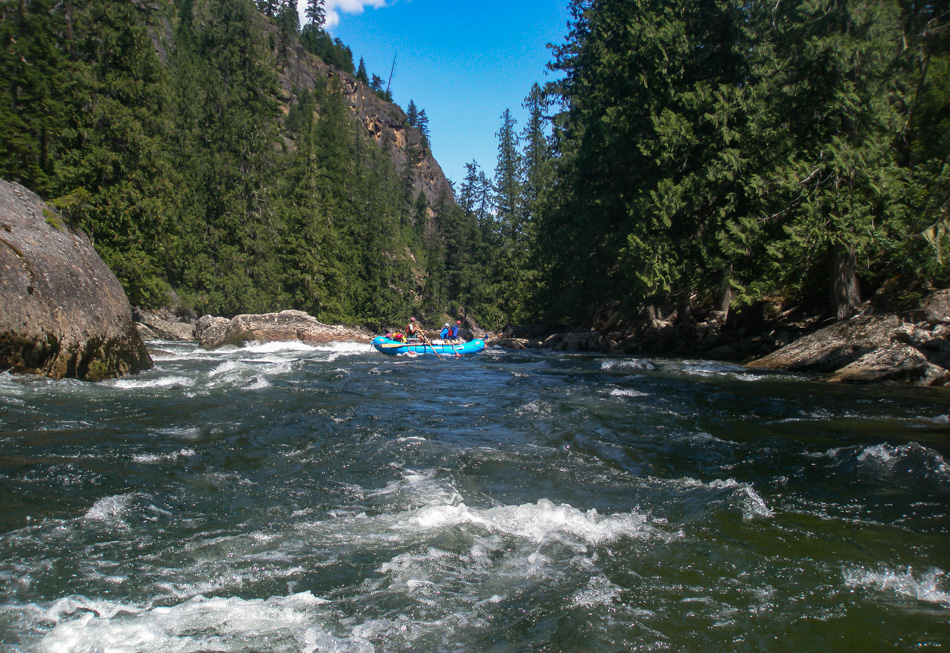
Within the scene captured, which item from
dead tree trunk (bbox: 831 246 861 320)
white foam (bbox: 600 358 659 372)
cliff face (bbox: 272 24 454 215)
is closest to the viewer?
dead tree trunk (bbox: 831 246 861 320)

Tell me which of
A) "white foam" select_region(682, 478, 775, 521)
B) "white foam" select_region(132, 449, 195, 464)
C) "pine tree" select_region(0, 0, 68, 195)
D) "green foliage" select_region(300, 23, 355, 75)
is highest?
"green foliage" select_region(300, 23, 355, 75)

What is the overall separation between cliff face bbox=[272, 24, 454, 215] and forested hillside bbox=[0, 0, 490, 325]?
19102mm

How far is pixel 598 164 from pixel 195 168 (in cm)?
2377

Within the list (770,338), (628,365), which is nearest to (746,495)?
(628,365)

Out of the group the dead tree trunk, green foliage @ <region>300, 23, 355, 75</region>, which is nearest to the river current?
the dead tree trunk

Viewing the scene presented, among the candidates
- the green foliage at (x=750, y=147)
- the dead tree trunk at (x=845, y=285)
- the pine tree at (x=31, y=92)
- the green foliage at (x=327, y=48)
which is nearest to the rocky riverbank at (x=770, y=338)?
the dead tree trunk at (x=845, y=285)

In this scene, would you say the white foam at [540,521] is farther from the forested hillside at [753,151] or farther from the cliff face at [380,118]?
the cliff face at [380,118]

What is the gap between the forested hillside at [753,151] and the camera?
12961 mm

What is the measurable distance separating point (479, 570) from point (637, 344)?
2200cm

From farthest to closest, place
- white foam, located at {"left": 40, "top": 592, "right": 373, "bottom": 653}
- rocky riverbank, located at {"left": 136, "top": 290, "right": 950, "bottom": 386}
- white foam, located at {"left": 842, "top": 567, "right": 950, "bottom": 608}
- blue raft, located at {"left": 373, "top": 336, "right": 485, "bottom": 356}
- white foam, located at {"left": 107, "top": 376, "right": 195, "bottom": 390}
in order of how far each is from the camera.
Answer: blue raft, located at {"left": 373, "top": 336, "right": 485, "bottom": 356} < rocky riverbank, located at {"left": 136, "top": 290, "right": 950, "bottom": 386} < white foam, located at {"left": 107, "top": 376, "right": 195, "bottom": 390} < white foam, located at {"left": 842, "top": 567, "right": 950, "bottom": 608} < white foam, located at {"left": 40, "top": 592, "right": 373, "bottom": 653}

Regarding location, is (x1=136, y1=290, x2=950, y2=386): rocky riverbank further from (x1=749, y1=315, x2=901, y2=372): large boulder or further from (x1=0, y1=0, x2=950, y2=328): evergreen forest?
(x1=0, y1=0, x2=950, y2=328): evergreen forest

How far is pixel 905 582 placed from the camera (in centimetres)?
377

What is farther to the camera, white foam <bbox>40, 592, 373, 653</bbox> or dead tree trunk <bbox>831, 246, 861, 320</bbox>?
dead tree trunk <bbox>831, 246, 861, 320</bbox>

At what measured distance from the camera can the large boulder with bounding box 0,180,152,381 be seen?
9.18 metres
